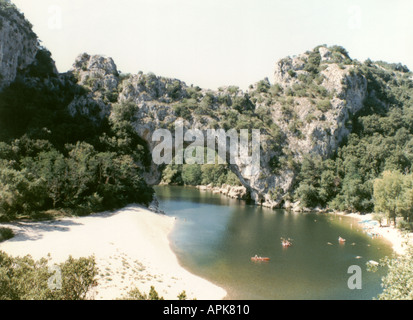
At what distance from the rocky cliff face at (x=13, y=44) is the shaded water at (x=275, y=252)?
38.7 m

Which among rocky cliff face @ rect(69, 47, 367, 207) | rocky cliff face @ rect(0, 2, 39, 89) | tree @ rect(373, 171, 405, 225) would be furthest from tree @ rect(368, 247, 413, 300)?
rocky cliff face @ rect(0, 2, 39, 89)

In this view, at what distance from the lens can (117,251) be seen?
29.5 metres

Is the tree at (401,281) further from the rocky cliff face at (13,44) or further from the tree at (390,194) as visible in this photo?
the rocky cliff face at (13,44)

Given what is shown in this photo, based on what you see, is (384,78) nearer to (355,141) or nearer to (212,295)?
Result: (355,141)

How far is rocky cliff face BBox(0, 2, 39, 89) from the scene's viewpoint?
5147 centimetres

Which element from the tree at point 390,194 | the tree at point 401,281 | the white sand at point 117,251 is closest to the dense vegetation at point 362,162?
the tree at point 390,194

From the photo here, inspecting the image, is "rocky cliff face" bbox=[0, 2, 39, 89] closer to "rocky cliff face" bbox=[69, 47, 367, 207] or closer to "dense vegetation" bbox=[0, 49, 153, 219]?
"dense vegetation" bbox=[0, 49, 153, 219]

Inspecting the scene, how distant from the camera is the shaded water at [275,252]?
25469 millimetres

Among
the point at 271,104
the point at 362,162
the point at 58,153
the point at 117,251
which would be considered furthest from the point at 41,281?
the point at 271,104

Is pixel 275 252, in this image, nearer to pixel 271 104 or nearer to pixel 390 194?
pixel 390 194

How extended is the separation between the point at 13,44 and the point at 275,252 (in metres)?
56.5

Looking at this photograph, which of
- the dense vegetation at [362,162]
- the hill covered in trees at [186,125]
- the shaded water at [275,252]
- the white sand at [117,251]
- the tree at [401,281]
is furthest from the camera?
the dense vegetation at [362,162]
